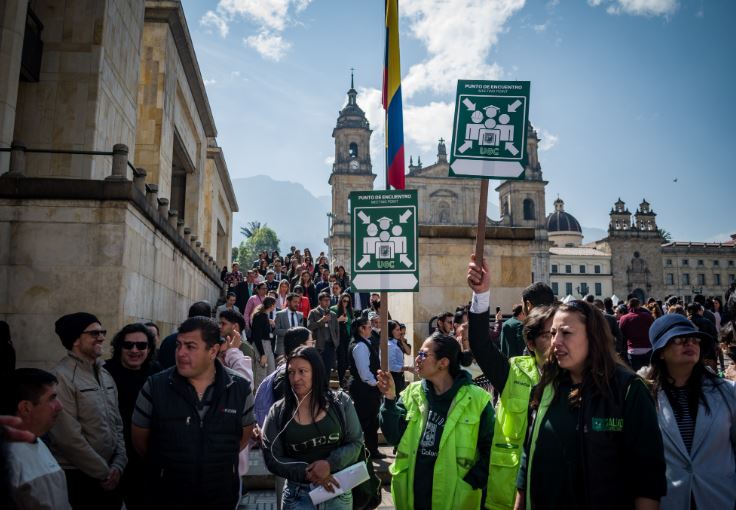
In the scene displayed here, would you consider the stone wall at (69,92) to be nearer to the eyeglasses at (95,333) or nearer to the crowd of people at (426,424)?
the eyeglasses at (95,333)

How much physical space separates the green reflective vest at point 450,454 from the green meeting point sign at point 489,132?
1.58 metres

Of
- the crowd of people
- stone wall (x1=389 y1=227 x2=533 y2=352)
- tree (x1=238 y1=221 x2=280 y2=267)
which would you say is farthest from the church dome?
the crowd of people

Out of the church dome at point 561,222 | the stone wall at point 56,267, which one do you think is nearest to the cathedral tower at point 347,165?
the church dome at point 561,222

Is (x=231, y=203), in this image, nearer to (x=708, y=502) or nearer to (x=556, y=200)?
(x=708, y=502)

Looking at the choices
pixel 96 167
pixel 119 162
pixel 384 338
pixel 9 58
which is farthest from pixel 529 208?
pixel 384 338

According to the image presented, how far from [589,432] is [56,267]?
8.02 metres

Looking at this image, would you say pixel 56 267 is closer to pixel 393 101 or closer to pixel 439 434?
pixel 393 101

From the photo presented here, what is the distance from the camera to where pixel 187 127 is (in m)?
23.0

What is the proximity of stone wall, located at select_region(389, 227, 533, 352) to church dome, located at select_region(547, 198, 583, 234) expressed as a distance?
82065mm

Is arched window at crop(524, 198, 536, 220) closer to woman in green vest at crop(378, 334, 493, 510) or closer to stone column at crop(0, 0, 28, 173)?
stone column at crop(0, 0, 28, 173)

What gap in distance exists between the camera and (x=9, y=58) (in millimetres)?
10461

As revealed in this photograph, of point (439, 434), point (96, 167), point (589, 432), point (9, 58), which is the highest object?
point (9, 58)

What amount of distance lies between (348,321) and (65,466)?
693cm

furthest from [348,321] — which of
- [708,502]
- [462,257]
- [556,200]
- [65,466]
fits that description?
[556,200]
